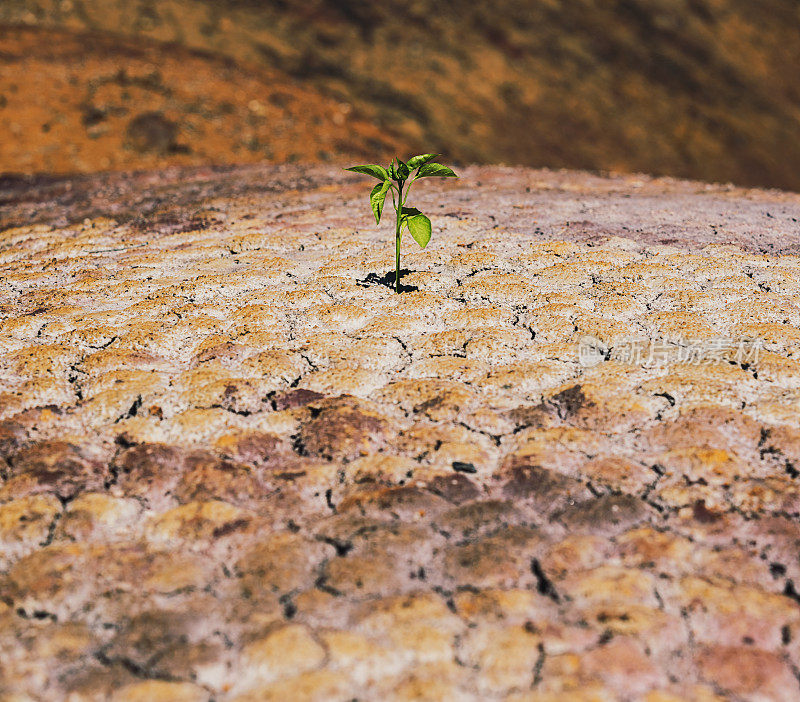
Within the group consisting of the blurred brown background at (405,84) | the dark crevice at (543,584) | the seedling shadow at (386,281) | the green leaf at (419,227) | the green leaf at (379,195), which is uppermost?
the blurred brown background at (405,84)

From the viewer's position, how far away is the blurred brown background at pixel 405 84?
9.05 meters

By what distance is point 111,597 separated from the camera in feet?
5.09

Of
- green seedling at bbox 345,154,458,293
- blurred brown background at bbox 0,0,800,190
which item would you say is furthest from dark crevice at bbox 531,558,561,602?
blurred brown background at bbox 0,0,800,190

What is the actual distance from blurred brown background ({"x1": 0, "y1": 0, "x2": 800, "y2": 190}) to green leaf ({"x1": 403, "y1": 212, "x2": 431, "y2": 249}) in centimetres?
632

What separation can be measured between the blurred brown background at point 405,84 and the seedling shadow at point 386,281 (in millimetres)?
6179

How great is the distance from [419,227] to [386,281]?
26cm

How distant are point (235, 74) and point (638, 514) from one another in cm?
966

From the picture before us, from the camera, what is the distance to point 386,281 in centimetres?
308

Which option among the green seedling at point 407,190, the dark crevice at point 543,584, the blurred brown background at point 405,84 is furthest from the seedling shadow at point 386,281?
the blurred brown background at point 405,84

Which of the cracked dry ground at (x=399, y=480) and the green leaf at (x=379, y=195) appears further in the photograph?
the green leaf at (x=379, y=195)

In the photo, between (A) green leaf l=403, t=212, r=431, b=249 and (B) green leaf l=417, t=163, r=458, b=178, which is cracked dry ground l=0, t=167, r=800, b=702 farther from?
(B) green leaf l=417, t=163, r=458, b=178

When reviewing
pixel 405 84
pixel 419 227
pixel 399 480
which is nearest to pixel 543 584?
pixel 399 480

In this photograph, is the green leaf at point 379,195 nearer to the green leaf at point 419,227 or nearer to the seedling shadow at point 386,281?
the green leaf at point 419,227

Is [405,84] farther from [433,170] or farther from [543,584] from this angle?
[543,584]
